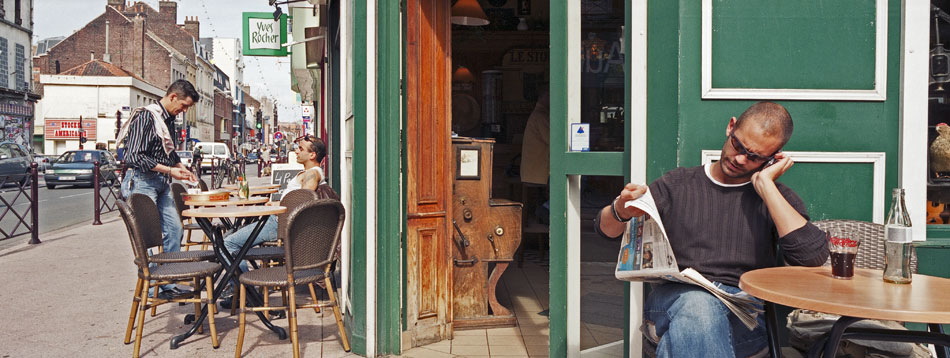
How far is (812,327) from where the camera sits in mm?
2682

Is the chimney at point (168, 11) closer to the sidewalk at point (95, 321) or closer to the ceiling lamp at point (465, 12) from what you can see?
the sidewalk at point (95, 321)

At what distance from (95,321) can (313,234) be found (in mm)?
2425

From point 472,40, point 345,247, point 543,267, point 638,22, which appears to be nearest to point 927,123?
point 638,22

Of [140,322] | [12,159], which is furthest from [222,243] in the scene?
[12,159]

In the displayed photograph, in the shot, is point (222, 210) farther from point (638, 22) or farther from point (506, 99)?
point (506, 99)

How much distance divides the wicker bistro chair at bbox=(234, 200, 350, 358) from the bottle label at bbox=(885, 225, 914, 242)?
9.45 feet

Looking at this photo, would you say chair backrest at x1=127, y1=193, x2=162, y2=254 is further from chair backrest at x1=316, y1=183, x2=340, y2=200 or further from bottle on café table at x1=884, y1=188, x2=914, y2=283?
bottle on café table at x1=884, y1=188, x2=914, y2=283

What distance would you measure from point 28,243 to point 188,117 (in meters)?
52.2

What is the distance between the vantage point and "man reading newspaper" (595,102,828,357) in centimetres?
248

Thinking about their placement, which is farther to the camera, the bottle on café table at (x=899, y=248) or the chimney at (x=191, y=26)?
the chimney at (x=191, y=26)

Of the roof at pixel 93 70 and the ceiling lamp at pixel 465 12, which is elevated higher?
the roof at pixel 93 70

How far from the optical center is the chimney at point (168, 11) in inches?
2343

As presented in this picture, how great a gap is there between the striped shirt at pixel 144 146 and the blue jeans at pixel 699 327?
4501 millimetres

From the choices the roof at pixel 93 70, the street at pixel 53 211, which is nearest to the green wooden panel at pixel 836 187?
the street at pixel 53 211
